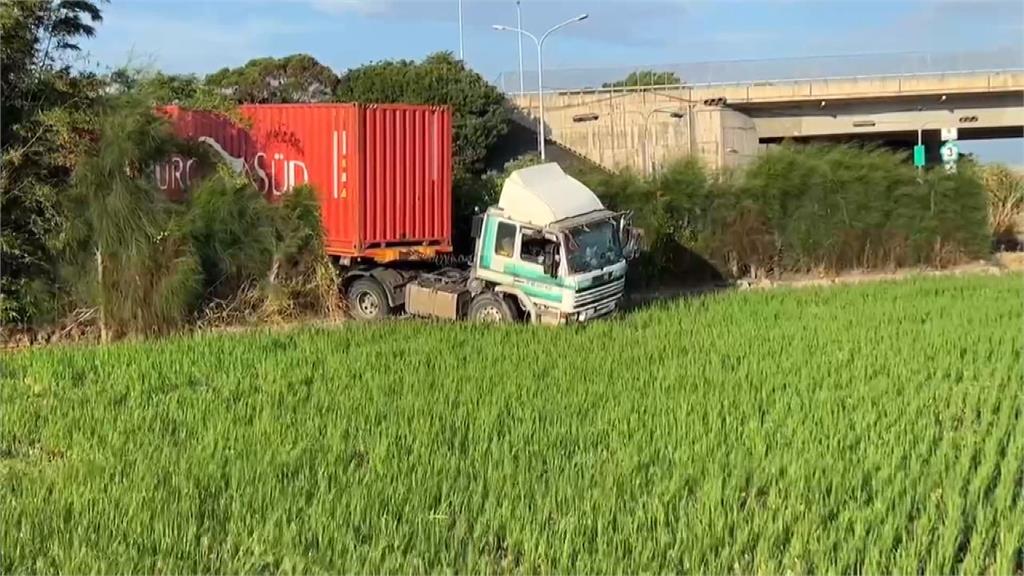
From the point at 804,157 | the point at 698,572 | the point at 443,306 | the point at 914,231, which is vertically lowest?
the point at 698,572

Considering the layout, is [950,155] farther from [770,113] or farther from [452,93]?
[452,93]

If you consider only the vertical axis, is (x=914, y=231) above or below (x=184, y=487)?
above

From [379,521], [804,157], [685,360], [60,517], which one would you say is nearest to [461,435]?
[379,521]

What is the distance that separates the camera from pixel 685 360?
1156cm

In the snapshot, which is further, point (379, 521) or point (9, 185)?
point (9, 185)

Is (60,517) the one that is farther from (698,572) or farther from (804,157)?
(804,157)

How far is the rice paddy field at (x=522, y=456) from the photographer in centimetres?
530

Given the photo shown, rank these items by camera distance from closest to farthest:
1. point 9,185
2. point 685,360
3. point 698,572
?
point 698,572 → point 685,360 → point 9,185

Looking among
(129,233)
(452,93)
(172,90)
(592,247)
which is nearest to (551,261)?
(592,247)

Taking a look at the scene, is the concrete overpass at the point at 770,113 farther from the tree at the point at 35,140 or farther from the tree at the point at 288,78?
the tree at the point at 35,140

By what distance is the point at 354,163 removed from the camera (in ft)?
55.5

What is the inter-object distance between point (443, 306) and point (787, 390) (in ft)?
25.4

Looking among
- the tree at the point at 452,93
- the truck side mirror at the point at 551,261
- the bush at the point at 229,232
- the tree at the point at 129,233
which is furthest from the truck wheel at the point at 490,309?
the tree at the point at 452,93

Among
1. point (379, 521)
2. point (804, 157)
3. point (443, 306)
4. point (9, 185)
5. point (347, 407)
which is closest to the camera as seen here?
point (379, 521)
